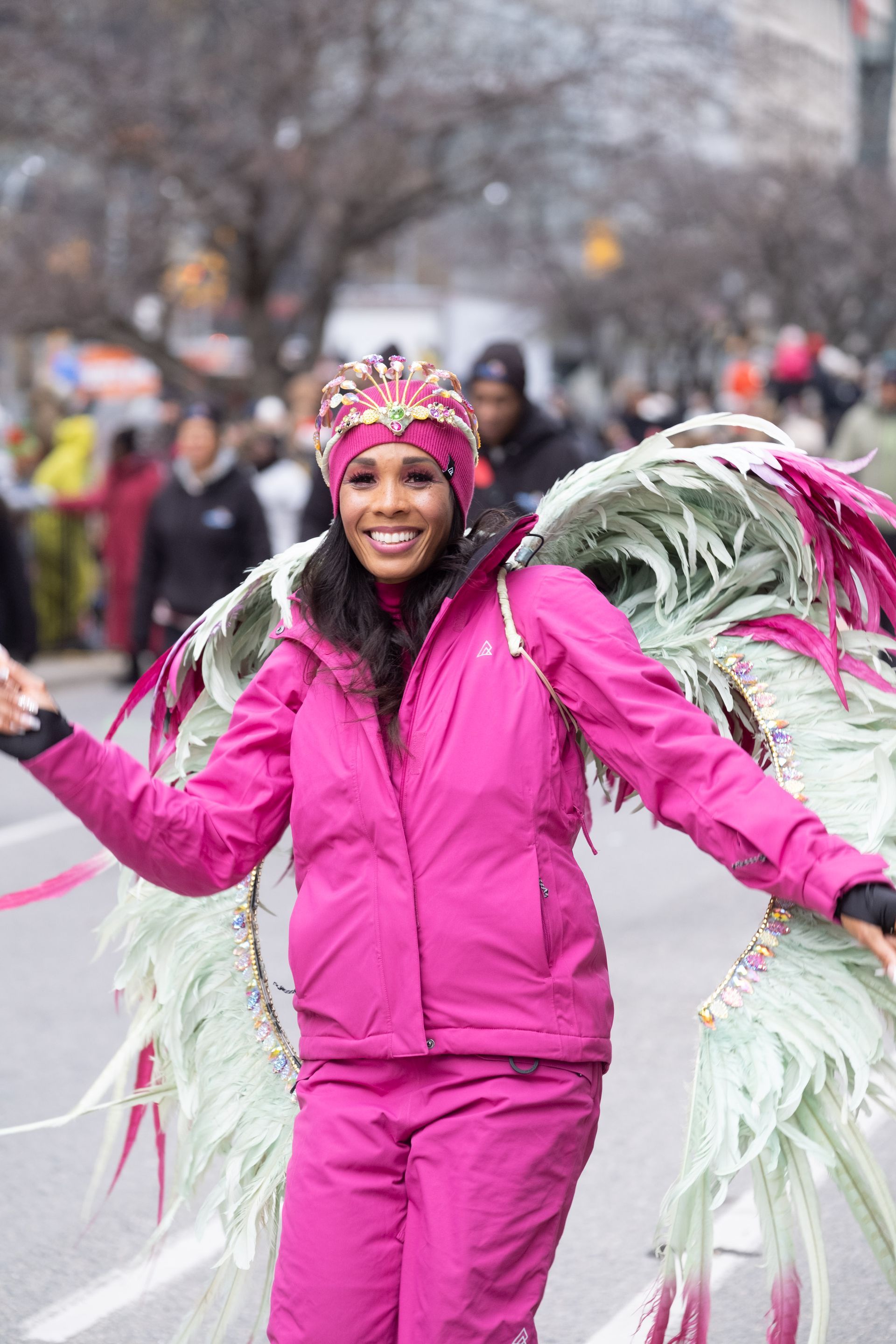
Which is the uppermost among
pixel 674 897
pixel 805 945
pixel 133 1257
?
pixel 805 945

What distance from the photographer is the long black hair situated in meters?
2.85

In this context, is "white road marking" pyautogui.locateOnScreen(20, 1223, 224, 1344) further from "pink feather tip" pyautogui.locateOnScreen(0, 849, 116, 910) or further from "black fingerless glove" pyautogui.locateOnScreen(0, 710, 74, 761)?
"black fingerless glove" pyautogui.locateOnScreen(0, 710, 74, 761)

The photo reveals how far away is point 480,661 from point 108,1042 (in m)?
3.22

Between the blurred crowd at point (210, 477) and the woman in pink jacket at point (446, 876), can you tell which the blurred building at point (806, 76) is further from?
the woman in pink jacket at point (446, 876)

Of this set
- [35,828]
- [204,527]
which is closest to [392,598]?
[35,828]

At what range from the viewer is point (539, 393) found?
41.8 metres

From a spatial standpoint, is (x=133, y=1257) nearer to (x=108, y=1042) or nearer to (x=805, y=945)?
(x=108, y=1042)

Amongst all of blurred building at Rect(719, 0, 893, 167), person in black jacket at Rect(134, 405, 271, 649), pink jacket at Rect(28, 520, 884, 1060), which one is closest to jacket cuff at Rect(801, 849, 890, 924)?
pink jacket at Rect(28, 520, 884, 1060)

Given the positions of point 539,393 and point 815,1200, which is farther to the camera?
point 539,393

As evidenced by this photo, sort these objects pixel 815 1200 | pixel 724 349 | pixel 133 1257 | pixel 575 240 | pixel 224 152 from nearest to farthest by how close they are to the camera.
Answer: pixel 815 1200
pixel 133 1257
pixel 224 152
pixel 575 240
pixel 724 349

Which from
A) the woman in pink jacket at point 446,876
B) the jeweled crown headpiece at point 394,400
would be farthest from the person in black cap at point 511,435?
the woman in pink jacket at point 446,876

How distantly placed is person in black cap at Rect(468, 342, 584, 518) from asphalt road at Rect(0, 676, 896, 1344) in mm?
1602

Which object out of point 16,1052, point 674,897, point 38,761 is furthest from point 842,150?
point 38,761

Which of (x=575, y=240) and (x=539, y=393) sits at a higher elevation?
(x=575, y=240)
